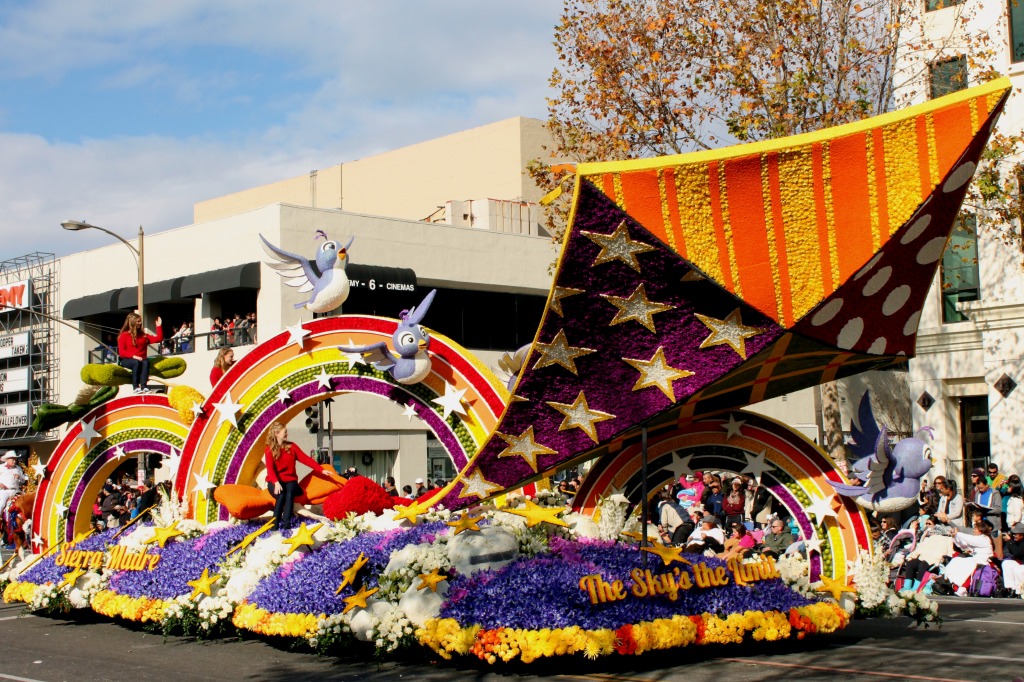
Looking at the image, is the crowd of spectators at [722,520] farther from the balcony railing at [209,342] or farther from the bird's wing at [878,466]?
the balcony railing at [209,342]

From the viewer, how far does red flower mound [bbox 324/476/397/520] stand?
13.7 meters

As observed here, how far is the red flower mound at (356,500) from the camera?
1371 cm

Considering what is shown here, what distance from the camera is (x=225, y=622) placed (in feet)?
43.1

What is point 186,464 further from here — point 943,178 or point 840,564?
point 943,178

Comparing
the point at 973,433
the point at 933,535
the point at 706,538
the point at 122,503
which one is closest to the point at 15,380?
the point at 122,503

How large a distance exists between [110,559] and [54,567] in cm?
128

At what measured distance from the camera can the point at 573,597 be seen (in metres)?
10.7

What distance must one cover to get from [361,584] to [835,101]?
1255 cm

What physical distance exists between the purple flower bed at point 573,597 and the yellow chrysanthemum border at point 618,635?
10cm

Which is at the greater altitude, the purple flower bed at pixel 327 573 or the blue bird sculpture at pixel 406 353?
the blue bird sculpture at pixel 406 353

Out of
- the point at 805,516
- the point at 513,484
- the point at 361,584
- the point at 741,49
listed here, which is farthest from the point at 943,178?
the point at 741,49

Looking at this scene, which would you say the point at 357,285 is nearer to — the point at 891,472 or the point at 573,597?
the point at 891,472

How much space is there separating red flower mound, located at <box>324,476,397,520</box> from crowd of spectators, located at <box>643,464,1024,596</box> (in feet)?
11.2

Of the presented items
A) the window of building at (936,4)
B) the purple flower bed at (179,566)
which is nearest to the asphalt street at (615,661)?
the purple flower bed at (179,566)
